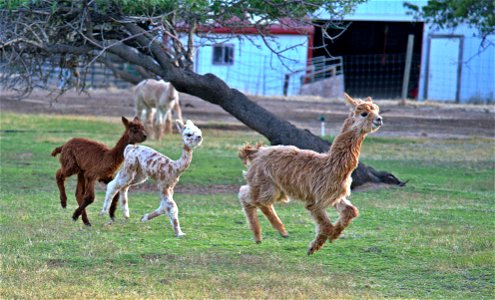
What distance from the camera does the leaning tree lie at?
11.4 metres

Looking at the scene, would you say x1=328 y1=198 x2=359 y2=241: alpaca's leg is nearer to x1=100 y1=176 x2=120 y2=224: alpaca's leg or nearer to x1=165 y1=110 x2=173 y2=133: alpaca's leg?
x1=100 y1=176 x2=120 y2=224: alpaca's leg

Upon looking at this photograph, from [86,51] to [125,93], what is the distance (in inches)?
765

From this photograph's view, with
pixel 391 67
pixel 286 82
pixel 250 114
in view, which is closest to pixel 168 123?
pixel 250 114

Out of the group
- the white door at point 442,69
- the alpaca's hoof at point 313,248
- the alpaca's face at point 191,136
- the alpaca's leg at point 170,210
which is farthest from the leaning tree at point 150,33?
the white door at point 442,69

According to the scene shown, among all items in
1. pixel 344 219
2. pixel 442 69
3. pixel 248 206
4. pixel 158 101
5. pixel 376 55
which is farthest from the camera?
pixel 376 55

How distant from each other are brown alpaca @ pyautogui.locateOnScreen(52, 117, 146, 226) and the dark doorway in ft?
76.4

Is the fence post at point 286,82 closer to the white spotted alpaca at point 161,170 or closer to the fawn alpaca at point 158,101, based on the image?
the fawn alpaca at point 158,101

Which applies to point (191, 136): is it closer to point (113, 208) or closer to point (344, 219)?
point (113, 208)

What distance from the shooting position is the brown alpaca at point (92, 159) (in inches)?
401

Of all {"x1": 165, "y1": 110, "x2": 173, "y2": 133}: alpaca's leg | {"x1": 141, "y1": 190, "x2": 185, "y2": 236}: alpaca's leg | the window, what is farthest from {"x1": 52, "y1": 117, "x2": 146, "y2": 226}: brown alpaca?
the window

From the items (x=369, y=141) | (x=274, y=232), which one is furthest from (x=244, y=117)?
(x=369, y=141)

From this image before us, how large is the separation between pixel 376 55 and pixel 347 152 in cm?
2972

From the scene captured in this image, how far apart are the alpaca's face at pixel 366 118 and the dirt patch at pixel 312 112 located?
47.0 feet

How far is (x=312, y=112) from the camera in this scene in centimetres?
2748
